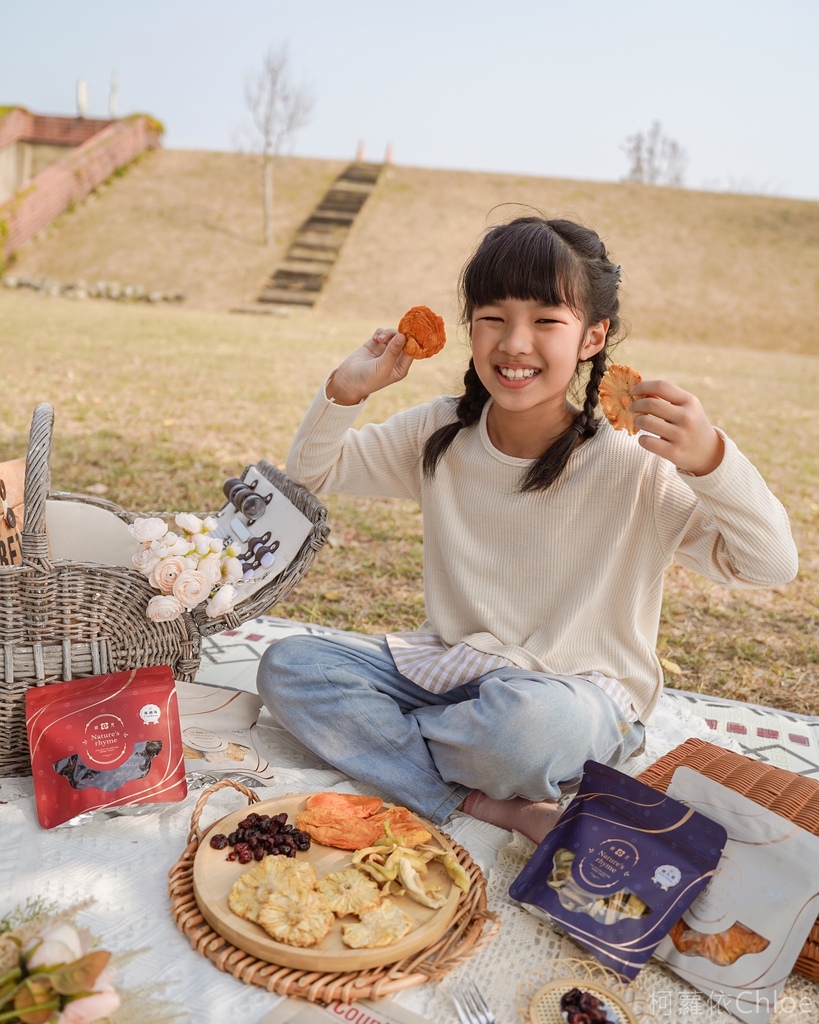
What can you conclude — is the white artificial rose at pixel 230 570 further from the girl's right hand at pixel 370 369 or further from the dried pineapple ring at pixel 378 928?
the dried pineapple ring at pixel 378 928

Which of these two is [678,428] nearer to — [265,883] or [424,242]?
[265,883]

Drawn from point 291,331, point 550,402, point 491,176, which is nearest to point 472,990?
point 550,402

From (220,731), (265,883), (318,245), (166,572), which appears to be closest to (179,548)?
(166,572)

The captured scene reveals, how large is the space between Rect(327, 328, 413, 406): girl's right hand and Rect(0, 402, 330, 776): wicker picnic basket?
0.53 m

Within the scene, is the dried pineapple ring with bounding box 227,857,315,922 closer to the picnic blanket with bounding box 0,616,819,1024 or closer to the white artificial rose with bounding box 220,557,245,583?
the picnic blanket with bounding box 0,616,819,1024

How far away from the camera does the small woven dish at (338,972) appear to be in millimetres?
1438

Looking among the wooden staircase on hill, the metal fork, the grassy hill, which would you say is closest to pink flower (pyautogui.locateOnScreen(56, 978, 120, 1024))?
the metal fork

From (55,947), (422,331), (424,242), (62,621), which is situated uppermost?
(424,242)

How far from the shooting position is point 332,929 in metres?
1.53

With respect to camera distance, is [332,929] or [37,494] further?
[37,494]

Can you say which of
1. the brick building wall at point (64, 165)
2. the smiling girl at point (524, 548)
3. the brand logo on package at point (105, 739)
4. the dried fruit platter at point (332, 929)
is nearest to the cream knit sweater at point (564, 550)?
the smiling girl at point (524, 548)

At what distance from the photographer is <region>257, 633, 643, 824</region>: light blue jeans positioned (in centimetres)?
192

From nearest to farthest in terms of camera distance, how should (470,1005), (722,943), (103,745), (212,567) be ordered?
(470,1005) → (722,943) → (103,745) → (212,567)

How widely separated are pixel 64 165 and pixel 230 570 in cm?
2185
